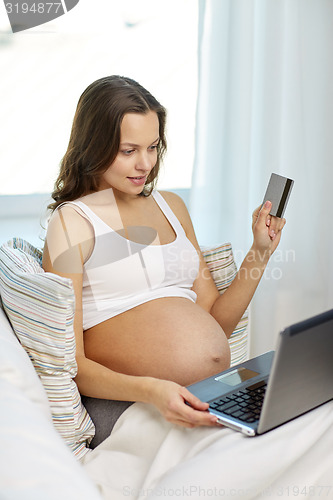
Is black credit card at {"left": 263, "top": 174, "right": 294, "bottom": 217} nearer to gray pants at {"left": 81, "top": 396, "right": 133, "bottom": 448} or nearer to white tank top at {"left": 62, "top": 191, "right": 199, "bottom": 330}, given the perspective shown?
white tank top at {"left": 62, "top": 191, "right": 199, "bottom": 330}

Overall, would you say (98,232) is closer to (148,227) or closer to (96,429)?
(148,227)

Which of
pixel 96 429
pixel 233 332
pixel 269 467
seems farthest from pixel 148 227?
pixel 269 467

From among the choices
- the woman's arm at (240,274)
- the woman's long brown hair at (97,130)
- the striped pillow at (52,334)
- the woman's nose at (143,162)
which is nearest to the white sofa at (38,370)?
Result: the striped pillow at (52,334)

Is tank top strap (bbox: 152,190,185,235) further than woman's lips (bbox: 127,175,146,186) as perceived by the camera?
Yes

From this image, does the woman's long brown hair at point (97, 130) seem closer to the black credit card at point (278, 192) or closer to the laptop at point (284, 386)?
the black credit card at point (278, 192)

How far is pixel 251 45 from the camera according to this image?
2.23 meters

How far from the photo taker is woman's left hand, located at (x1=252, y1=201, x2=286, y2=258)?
5.16 ft

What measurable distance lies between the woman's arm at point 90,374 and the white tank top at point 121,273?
31 mm

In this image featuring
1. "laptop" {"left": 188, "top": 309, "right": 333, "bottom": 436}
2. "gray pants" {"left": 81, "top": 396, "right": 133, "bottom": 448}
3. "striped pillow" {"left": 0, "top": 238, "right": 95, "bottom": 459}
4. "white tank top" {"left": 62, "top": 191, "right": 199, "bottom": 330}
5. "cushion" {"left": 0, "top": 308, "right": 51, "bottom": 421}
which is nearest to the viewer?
"laptop" {"left": 188, "top": 309, "right": 333, "bottom": 436}

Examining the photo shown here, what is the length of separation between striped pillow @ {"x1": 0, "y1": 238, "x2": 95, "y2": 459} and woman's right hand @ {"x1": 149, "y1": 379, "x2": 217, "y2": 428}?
18cm

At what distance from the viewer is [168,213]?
1.68 metres

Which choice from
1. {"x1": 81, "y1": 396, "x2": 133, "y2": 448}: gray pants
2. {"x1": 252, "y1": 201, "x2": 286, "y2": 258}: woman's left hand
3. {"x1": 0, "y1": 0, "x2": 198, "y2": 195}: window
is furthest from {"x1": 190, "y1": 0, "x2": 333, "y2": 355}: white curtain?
{"x1": 81, "y1": 396, "x2": 133, "y2": 448}: gray pants

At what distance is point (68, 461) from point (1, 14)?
1520mm

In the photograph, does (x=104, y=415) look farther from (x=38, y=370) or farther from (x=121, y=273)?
(x=121, y=273)
